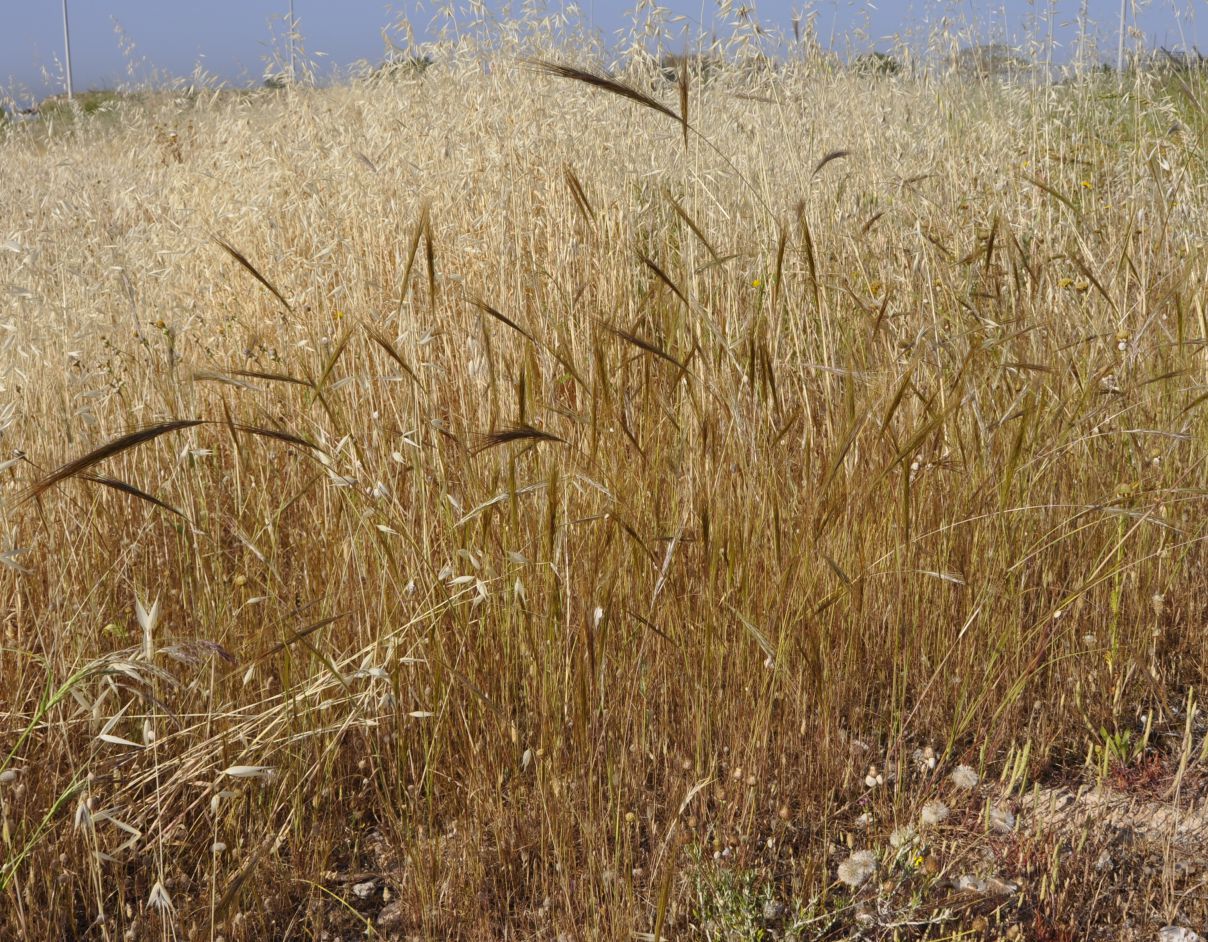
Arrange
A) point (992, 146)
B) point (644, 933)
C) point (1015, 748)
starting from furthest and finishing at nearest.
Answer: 1. point (992, 146)
2. point (1015, 748)
3. point (644, 933)

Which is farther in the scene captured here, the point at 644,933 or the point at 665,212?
the point at 665,212

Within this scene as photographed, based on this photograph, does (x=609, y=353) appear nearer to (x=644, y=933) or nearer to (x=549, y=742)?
(x=549, y=742)

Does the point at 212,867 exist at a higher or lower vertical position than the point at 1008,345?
lower

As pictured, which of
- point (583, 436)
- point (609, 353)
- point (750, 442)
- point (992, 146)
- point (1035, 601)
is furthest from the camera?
point (992, 146)

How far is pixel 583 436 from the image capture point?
1.99 metres

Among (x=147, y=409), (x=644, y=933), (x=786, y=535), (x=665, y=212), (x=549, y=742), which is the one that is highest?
(x=665, y=212)

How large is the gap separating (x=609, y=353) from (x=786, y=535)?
827 mm

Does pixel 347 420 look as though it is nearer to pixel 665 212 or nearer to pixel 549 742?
pixel 549 742

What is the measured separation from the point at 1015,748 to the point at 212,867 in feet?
4.09

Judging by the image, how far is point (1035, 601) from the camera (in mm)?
1854

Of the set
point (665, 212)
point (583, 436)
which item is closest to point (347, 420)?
point (583, 436)

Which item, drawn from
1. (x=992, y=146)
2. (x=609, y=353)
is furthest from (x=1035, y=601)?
(x=992, y=146)

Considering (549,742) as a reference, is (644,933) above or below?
below

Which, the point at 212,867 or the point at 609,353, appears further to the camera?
the point at 609,353
